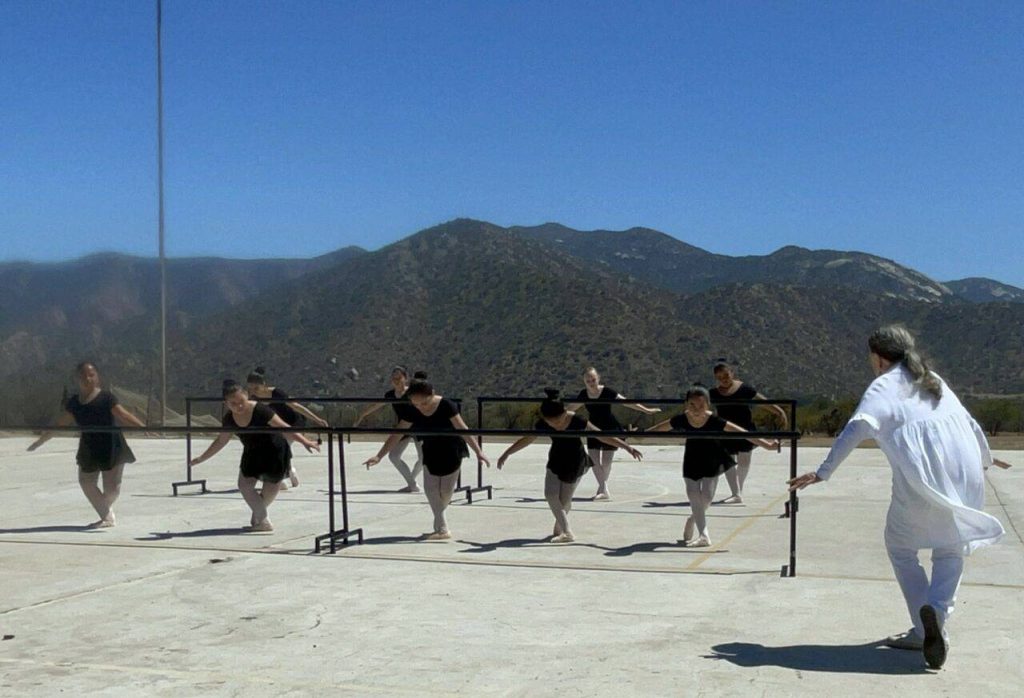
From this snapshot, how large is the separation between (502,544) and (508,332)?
209 feet

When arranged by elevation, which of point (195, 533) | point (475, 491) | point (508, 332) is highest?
point (508, 332)

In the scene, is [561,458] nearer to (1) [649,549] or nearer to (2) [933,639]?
(1) [649,549]

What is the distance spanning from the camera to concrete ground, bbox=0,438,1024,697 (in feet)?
21.7

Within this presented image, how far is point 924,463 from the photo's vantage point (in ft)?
22.0

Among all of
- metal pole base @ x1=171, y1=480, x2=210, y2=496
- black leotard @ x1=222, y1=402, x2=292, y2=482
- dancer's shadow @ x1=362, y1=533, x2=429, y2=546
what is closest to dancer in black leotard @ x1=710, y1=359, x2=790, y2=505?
dancer's shadow @ x1=362, y1=533, x2=429, y2=546

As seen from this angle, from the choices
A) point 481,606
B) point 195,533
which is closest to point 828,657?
point 481,606

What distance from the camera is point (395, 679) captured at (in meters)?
6.61

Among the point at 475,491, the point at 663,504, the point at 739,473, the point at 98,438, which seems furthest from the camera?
the point at 475,491

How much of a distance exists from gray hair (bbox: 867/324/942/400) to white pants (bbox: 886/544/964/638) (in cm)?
84

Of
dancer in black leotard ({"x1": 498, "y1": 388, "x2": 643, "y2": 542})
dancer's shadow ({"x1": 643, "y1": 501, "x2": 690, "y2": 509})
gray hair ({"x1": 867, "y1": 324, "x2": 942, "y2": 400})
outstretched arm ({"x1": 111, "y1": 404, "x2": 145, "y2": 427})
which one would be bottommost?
dancer's shadow ({"x1": 643, "y1": 501, "x2": 690, "y2": 509})

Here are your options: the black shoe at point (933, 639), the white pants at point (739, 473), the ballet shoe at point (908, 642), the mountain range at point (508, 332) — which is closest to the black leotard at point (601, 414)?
the white pants at point (739, 473)

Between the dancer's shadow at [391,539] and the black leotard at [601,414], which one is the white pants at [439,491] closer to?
the dancer's shadow at [391,539]

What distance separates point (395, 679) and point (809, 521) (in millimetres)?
7472

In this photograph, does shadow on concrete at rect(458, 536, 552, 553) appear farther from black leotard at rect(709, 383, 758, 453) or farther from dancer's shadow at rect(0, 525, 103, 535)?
dancer's shadow at rect(0, 525, 103, 535)
